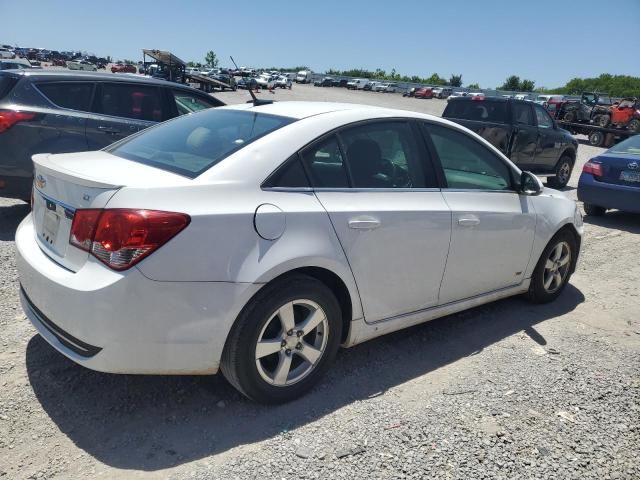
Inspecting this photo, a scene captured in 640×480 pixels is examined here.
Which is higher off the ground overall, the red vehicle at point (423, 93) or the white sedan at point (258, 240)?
the red vehicle at point (423, 93)

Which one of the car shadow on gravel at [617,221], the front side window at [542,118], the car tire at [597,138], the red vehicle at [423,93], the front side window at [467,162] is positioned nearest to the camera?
the front side window at [467,162]

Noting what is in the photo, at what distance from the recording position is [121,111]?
632 centimetres

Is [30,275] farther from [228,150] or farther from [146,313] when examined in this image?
[228,150]

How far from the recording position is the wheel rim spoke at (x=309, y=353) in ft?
9.57

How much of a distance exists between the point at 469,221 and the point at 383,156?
779mm

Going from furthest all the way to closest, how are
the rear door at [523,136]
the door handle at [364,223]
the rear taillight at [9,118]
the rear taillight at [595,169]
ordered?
1. the rear door at [523,136]
2. the rear taillight at [595,169]
3. the rear taillight at [9,118]
4. the door handle at [364,223]

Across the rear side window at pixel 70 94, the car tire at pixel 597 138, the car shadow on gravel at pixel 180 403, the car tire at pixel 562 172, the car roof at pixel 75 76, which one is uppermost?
the car tire at pixel 597 138

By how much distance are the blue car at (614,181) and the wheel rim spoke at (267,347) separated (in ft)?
23.3

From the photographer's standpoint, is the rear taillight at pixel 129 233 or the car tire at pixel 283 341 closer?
the rear taillight at pixel 129 233

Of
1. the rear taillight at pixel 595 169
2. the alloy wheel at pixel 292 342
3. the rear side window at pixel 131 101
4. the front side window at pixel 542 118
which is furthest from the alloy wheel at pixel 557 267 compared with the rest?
the front side window at pixel 542 118

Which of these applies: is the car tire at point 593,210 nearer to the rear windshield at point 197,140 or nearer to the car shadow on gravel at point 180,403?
the car shadow on gravel at point 180,403

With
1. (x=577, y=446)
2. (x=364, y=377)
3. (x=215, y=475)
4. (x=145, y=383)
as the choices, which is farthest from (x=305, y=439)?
(x=577, y=446)

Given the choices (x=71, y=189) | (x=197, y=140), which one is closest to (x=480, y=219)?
(x=197, y=140)

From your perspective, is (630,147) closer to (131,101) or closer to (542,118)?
(542,118)
